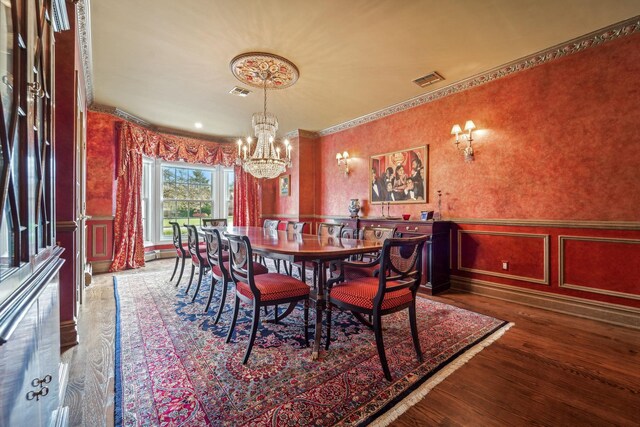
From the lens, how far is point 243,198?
6.75 m

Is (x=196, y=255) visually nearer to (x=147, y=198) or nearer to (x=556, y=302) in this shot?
(x=147, y=198)

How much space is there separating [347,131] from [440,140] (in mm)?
2027

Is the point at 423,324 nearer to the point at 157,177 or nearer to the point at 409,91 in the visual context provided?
the point at 409,91

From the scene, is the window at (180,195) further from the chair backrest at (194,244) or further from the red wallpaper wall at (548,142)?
the red wallpaper wall at (548,142)

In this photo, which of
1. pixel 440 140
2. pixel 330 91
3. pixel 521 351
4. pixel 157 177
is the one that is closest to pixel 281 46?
pixel 330 91

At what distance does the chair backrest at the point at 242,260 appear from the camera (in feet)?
6.68

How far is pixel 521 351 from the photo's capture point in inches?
85.7

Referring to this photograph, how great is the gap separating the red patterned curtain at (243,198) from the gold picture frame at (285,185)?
0.65 metres

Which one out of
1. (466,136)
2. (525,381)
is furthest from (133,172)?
(525,381)

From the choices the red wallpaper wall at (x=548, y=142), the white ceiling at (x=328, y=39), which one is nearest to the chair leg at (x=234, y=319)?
the white ceiling at (x=328, y=39)

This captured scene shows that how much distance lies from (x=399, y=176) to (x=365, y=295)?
10.2 ft

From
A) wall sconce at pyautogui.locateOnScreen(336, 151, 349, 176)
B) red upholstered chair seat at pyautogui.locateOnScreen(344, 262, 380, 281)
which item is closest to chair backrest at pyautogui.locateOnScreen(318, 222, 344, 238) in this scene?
red upholstered chair seat at pyautogui.locateOnScreen(344, 262, 380, 281)

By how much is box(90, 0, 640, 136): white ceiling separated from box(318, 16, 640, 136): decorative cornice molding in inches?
3.8

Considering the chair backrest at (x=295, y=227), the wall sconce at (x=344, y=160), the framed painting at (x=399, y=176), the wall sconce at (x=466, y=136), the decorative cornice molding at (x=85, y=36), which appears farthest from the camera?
the wall sconce at (x=344, y=160)
